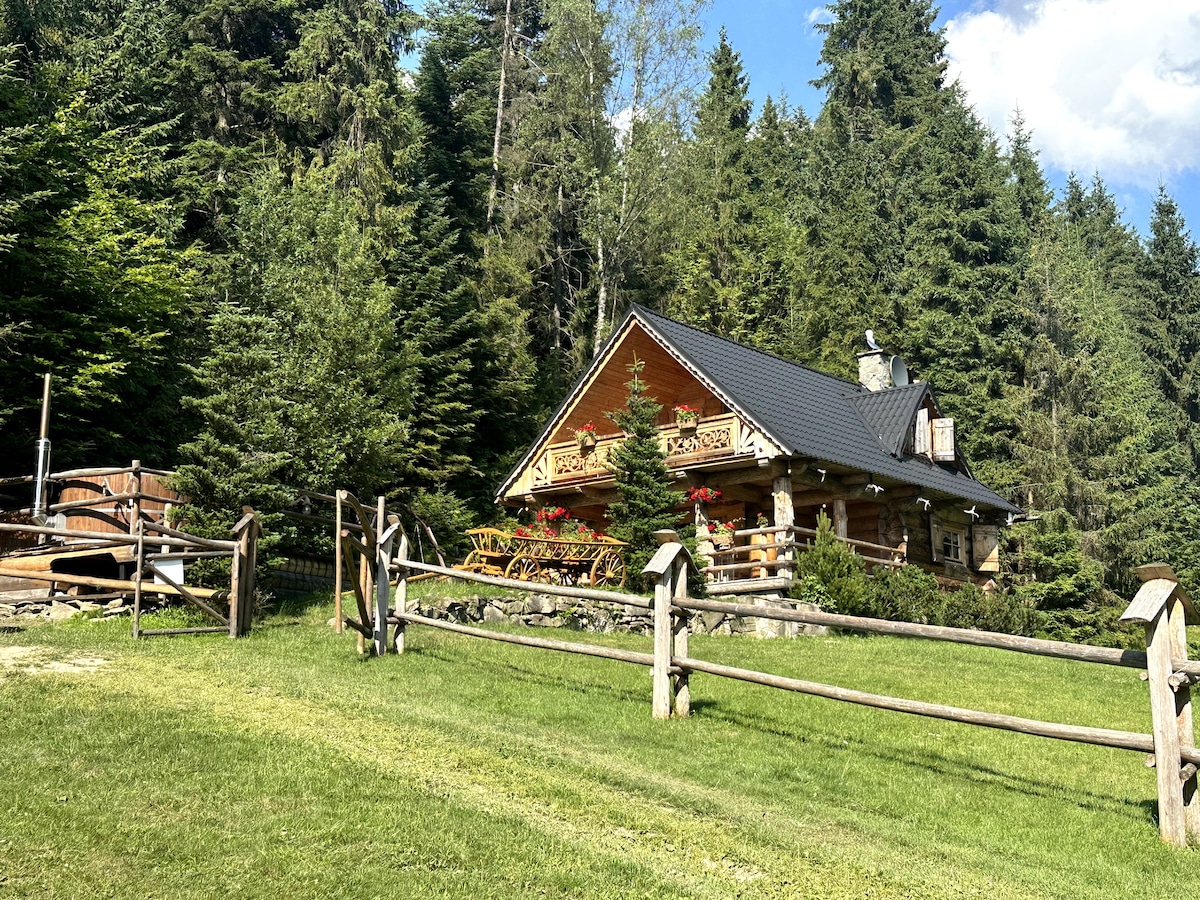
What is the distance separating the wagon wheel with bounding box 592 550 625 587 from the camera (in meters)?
19.3

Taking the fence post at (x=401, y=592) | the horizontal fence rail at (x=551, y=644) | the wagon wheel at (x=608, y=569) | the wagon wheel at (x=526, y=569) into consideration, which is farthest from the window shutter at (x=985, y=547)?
the fence post at (x=401, y=592)

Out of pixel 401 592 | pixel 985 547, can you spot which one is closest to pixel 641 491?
pixel 401 592

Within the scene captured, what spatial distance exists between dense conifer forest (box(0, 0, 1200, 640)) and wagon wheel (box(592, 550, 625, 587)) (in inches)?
203

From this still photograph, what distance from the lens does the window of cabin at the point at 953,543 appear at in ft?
90.0

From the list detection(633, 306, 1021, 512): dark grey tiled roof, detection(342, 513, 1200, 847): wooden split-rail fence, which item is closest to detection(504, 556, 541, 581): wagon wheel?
detection(633, 306, 1021, 512): dark grey tiled roof

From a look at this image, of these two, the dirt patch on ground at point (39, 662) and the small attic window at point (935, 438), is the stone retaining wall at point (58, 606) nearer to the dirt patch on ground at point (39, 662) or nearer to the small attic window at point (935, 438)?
the dirt patch on ground at point (39, 662)

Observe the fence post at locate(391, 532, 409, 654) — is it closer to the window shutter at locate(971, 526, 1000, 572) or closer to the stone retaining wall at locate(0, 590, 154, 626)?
the stone retaining wall at locate(0, 590, 154, 626)

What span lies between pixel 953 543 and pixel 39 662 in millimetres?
21552

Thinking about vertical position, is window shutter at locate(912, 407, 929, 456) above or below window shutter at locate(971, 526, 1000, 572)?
above

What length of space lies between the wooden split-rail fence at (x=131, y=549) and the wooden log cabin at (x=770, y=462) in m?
9.32

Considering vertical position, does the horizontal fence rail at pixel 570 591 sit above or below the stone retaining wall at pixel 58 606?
above

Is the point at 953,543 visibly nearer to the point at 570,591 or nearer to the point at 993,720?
the point at 570,591

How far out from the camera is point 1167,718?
7.46 m

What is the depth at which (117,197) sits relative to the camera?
1157 inches
